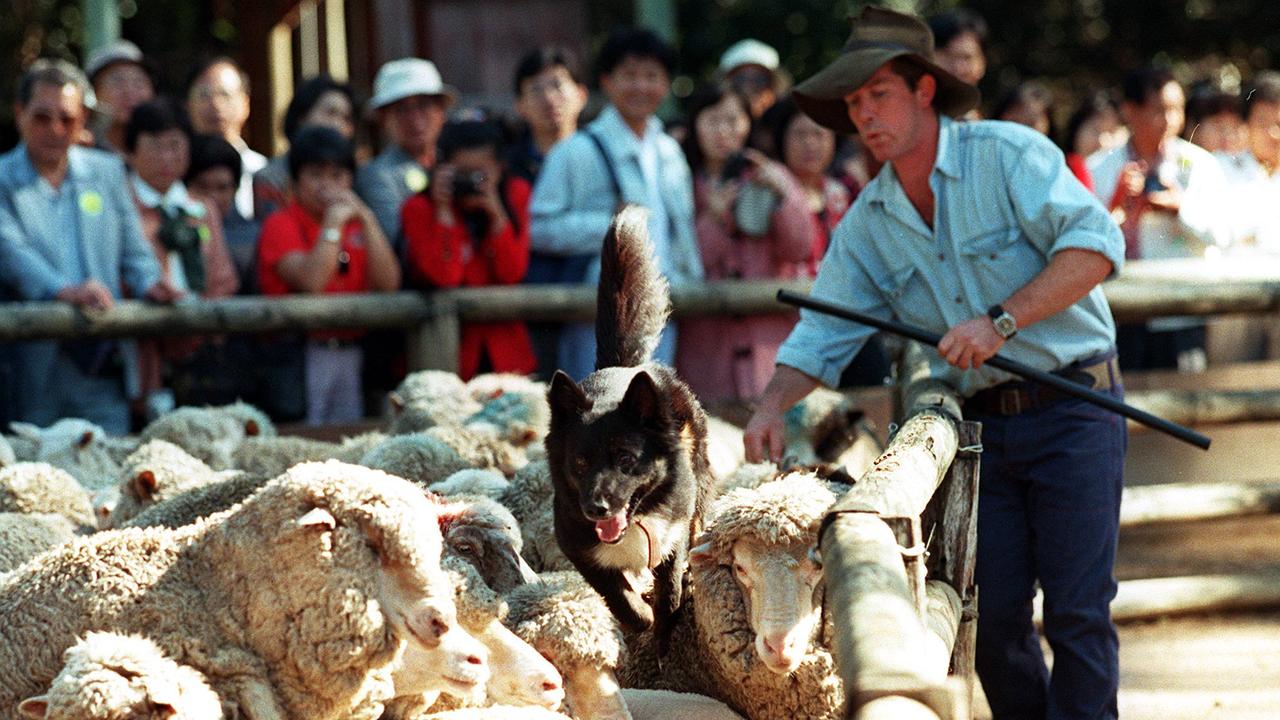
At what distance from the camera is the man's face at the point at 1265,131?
30.4 ft

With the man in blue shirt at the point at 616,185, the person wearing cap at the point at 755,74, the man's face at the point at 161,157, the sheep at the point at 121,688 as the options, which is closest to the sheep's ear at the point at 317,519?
the sheep at the point at 121,688

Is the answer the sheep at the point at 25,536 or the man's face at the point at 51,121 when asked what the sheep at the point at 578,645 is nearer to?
the sheep at the point at 25,536

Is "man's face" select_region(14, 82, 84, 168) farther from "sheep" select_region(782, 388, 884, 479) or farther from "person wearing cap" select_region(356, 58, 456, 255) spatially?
"sheep" select_region(782, 388, 884, 479)

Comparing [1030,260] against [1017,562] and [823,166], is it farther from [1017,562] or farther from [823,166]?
[823,166]

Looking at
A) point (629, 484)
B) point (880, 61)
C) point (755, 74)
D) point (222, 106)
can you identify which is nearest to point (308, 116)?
point (222, 106)

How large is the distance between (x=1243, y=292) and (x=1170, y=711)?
2709mm

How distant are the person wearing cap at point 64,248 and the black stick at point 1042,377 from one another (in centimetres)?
345

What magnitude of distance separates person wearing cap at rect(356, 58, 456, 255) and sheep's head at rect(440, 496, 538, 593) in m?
4.07

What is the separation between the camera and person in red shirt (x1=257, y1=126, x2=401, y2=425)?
6926 millimetres

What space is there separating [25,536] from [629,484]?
136 cm

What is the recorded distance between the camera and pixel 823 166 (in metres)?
8.02

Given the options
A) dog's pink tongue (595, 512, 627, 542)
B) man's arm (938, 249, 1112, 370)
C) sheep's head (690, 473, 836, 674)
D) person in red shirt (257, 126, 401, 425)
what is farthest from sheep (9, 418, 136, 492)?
man's arm (938, 249, 1112, 370)

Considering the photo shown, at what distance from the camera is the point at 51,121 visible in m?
6.71

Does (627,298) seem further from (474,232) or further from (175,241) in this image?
(175,241)
